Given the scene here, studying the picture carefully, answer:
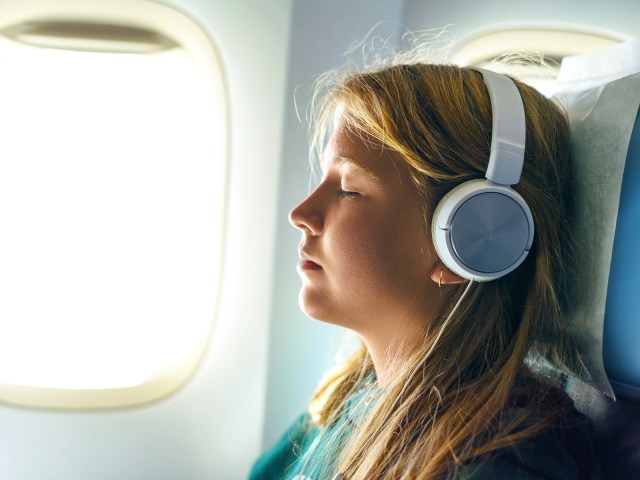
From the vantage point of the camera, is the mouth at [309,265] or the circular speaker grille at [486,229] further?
the mouth at [309,265]

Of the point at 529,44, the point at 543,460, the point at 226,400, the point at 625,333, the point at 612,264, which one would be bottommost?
the point at 226,400

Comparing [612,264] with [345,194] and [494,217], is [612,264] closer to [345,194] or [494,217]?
[494,217]

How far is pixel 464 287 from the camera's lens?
3.67ft

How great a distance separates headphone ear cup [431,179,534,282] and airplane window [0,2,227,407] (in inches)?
29.6

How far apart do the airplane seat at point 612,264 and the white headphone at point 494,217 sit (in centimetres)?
14

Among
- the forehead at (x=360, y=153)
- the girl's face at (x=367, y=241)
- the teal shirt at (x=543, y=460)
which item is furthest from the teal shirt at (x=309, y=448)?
the forehead at (x=360, y=153)

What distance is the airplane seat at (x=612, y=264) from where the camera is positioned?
3.13 ft

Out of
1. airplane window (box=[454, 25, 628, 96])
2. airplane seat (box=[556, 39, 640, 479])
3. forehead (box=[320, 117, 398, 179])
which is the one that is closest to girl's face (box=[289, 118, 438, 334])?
forehead (box=[320, 117, 398, 179])

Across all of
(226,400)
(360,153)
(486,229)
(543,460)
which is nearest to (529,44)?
(360,153)

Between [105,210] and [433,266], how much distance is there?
89 centimetres

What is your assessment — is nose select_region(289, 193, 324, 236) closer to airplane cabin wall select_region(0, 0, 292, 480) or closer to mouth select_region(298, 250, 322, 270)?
mouth select_region(298, 250, 322, 270)

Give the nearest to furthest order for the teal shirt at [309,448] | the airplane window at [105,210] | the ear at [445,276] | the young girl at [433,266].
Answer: the young girl at [433,266]
the ear at [445,276]
the teal shirt at [309,448]
the airplane window at [105,210]

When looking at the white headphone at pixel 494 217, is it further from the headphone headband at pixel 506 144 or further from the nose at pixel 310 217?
the nose at pixel 310 217

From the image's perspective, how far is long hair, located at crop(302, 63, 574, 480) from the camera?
3.36 ft
